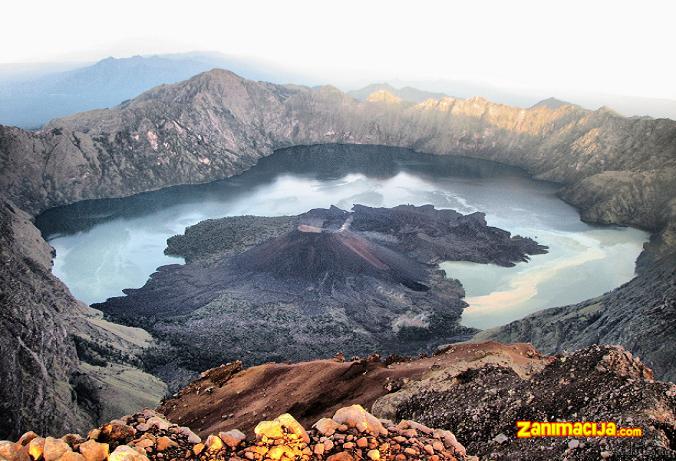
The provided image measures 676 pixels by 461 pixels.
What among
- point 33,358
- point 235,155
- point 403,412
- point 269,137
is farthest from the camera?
point 269,137

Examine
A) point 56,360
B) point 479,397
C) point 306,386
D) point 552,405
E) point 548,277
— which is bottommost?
point 548,277

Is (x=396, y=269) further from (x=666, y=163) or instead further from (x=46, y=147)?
(x=46, y=147)

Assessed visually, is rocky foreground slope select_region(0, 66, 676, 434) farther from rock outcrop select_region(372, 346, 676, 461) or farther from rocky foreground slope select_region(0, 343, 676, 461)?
rock outcrop select_region(372, 346, 676, 461)

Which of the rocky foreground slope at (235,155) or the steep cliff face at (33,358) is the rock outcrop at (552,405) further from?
the steep cliff face at (33,358)

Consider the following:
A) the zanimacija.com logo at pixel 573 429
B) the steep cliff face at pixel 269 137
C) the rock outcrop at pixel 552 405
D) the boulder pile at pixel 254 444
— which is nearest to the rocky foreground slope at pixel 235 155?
the steep cliff face at pixel 269 137

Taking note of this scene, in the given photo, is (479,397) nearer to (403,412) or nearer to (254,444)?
(403,412)

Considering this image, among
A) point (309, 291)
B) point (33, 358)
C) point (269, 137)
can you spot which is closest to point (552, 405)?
point (33, 358)

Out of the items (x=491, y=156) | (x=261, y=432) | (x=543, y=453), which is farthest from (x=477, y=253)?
(x=491, y=156)
